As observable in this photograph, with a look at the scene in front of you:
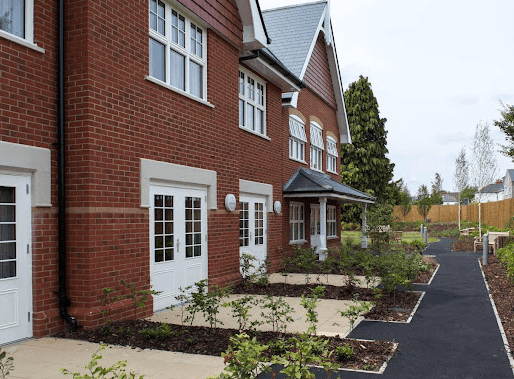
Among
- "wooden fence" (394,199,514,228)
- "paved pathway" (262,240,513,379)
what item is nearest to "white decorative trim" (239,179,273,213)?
"paved pathway" (262,240,513,379)

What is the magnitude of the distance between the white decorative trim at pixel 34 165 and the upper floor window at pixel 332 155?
15.8m

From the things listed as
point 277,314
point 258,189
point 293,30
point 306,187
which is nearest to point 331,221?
point 306,187

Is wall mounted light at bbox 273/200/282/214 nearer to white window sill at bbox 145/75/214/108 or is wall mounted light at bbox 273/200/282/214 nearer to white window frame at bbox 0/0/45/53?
white window sill at bbox 145/75/214/108

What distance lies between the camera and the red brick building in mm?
6359

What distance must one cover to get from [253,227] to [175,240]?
4622 millimetres

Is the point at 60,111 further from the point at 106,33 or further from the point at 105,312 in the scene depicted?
the point at 105,312

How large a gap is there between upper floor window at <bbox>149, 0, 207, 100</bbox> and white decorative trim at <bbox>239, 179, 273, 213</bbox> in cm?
319

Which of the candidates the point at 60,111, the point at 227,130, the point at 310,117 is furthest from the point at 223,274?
the point at 310,117

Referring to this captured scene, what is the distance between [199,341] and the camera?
6418mm

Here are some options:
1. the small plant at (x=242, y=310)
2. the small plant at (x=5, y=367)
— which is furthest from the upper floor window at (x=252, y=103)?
the small plant at (x=5, y=367)

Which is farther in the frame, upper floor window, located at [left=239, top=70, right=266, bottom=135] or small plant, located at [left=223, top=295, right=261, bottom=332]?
upper floor window, located at [left=239, top=70, right=266, bottom=135]

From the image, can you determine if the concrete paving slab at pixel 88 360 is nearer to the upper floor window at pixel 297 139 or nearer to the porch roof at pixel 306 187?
the porch roof at pixel 306 187

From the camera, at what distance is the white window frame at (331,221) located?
21.2 m

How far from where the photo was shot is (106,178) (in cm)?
718
